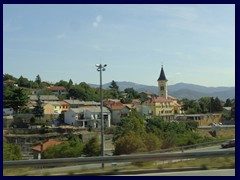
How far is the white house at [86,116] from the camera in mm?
45722

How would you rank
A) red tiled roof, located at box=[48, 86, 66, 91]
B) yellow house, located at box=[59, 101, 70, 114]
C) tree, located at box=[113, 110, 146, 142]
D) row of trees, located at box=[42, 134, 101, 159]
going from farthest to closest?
1. red tiled roof, located at box=[48, 86, 66, 91]
2. yellow house, located at box=[59, 101, 70, 114]
3. tree, located at box=[113, 110, 146, 142]
4. row of trees, located at box=[42, 134, 101, 159]

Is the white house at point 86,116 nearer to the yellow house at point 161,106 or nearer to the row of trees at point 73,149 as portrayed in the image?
the yellow house at point 161,106

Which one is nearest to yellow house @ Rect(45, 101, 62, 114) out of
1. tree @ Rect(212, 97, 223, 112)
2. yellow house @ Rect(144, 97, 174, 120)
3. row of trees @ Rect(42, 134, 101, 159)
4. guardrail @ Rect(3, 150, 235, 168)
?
yellow house @ Rect(144, 97, 174, 120)

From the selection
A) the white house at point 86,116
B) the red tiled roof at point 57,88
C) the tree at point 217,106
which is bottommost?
the white house at point 86,116

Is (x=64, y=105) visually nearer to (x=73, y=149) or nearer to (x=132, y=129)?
(x=132, y=129)

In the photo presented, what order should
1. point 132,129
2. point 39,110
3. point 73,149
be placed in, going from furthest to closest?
point 39,110 < point 132,129 < point 73,149

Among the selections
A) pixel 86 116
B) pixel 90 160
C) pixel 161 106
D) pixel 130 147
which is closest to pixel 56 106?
pixel 86 116

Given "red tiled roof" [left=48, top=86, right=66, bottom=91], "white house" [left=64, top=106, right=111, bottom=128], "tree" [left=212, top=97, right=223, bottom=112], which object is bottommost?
"white house" [left=64, top=106, right=111, bottom=128]

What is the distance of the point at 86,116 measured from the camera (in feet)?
157

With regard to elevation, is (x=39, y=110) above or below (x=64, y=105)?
below

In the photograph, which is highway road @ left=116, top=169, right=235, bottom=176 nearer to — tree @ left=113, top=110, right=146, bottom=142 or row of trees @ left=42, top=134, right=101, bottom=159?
row of trees @ left=42, top=134, right=101, bottom=159

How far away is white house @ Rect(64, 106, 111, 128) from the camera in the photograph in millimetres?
45722

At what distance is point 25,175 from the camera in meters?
5.09

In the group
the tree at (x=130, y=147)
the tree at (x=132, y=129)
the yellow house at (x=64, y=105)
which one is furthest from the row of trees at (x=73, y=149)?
the yellow house at (x=64, y=105)
